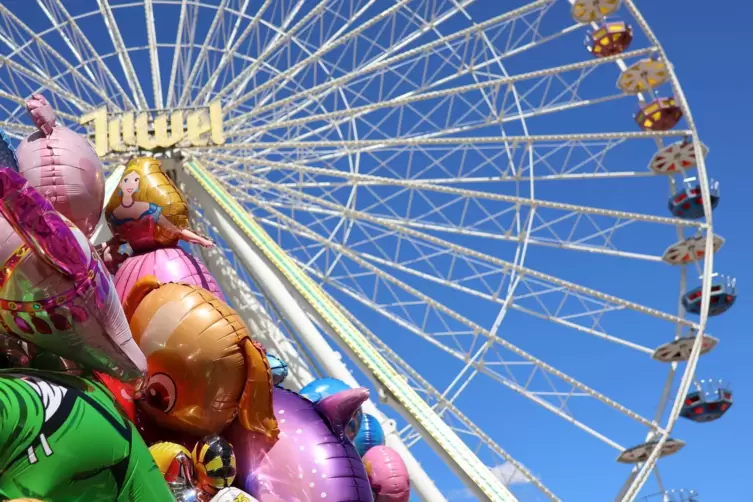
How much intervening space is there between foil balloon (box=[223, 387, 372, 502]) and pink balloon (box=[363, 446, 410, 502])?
1.20m

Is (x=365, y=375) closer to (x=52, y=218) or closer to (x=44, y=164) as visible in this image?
(x=44, y=164)

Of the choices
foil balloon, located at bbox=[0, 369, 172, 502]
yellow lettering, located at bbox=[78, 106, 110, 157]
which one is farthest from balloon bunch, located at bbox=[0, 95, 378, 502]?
yellow lettering, located at bbox=[78, 106, 110, 157]

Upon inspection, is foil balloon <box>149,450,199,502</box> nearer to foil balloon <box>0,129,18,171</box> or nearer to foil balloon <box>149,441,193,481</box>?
foil balloon <box>149,441,193,481</box>

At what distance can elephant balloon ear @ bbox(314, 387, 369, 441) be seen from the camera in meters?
4.86

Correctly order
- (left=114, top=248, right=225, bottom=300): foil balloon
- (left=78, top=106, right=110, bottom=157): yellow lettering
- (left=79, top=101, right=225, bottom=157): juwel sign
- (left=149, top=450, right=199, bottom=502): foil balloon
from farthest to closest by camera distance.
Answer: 1. (left=79, top=101, right=225, bottom=157): juwel sign
2. (left=78, top=106, right=110, bottom=157): yellow lettering
3. (left=114, top=248, right=225, bottom=300): foil balloon
4. (left=149, top=450, right=199, bottom=502): foil balloon

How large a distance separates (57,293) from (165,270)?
2372mm

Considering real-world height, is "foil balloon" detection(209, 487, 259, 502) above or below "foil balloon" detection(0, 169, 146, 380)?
below

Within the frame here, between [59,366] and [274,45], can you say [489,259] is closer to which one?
[274,45]

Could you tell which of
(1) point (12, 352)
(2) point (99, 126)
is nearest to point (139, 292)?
(1) point (12, 352)

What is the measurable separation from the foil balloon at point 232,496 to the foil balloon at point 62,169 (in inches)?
58.0

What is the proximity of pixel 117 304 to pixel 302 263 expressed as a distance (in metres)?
10.7

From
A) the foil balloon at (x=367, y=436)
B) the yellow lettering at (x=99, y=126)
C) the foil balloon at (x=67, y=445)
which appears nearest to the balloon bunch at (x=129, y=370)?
the foil balloon at (x=67, y=445)

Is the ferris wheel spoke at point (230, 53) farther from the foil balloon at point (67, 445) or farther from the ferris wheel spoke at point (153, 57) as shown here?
the foil balloon at point (67, 445)

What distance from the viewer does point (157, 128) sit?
12.6 meters
